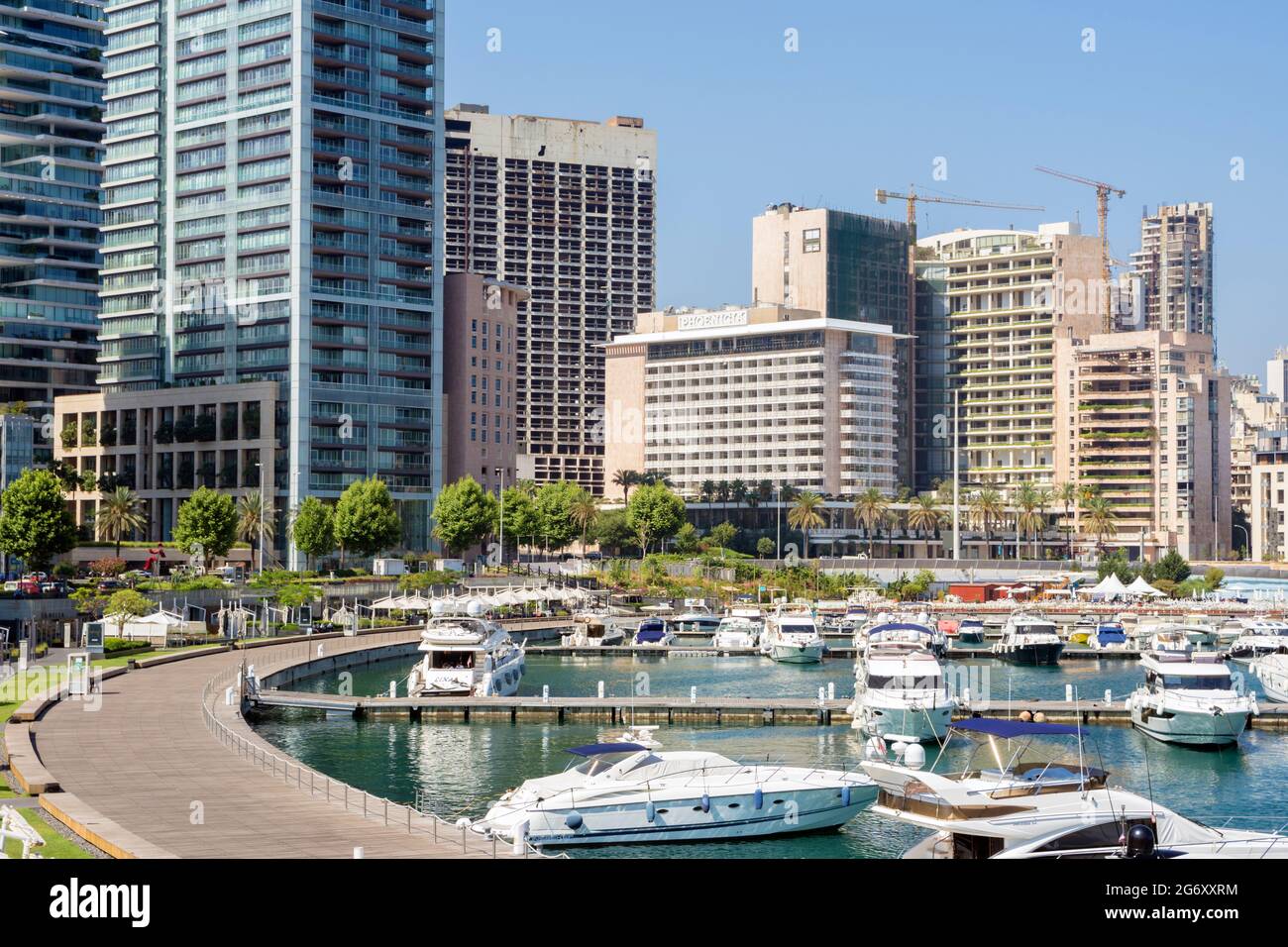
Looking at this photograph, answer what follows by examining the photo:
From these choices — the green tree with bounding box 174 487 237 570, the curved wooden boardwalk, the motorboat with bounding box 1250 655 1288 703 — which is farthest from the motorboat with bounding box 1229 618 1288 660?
the green tree with bounding box 174 487 237 570

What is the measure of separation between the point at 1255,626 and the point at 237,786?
100 meters

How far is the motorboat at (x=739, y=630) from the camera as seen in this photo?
438 ft

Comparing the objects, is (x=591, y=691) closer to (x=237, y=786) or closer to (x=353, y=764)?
(x=353, y=764)

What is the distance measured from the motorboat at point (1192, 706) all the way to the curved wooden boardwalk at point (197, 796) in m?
42.9

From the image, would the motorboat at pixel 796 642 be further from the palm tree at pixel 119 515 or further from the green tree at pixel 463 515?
the palm tree at pixel 119 515

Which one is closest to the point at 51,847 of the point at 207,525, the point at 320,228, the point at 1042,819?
the point at 1042,819

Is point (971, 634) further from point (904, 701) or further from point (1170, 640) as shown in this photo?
point (904, 701)

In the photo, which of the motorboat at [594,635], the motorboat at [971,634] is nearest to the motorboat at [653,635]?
the motorboat at [594,635]

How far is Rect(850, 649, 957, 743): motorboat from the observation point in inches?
2948

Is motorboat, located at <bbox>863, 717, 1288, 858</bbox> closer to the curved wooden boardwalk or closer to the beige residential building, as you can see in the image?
the curved wooden boardwalk

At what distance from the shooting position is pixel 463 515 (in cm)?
17738

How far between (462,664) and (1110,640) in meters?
65.2

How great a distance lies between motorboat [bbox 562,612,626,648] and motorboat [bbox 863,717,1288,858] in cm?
8683

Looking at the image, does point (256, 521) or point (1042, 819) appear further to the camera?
point (256, 521)
